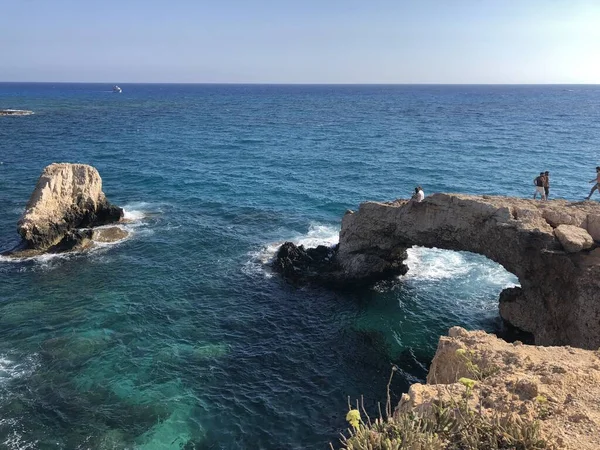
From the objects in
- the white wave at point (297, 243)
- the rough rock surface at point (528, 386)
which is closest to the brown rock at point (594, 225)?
the rough rock surface at point (528, 386)

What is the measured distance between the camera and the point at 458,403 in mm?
9867

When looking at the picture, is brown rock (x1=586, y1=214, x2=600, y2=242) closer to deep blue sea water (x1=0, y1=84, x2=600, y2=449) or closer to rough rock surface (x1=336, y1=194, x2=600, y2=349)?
rough rock surface (x1=336, y1=194, x2=600, y2=349)

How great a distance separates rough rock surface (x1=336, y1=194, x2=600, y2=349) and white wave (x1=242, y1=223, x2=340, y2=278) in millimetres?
8603

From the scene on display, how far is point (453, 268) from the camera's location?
33.0 metres

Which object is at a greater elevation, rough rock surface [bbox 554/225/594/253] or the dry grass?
rough rock surface [bbox 554/225/594/253]

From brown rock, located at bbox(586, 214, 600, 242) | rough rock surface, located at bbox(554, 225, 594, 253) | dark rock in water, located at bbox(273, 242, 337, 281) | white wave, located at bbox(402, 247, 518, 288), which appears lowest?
white wave, located at bbox(402, 247, 518, 288)

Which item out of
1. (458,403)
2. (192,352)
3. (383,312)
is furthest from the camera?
(383,312)

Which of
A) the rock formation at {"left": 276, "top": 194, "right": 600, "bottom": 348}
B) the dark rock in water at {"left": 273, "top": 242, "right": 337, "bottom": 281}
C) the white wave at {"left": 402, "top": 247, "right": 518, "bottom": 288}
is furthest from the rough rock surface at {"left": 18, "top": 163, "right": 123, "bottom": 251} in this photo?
the white wave at {"left": 402, "top": 247, "right": 518, "bottom": 288}

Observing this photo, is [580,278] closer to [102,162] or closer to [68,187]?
[68,187]

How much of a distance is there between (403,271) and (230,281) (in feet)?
39.4

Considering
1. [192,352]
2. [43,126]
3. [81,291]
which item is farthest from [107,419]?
[43,126]

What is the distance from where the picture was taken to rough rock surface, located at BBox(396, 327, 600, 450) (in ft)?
32.4

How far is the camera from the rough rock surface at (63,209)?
34.6 metres

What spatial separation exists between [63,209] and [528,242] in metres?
34.0
